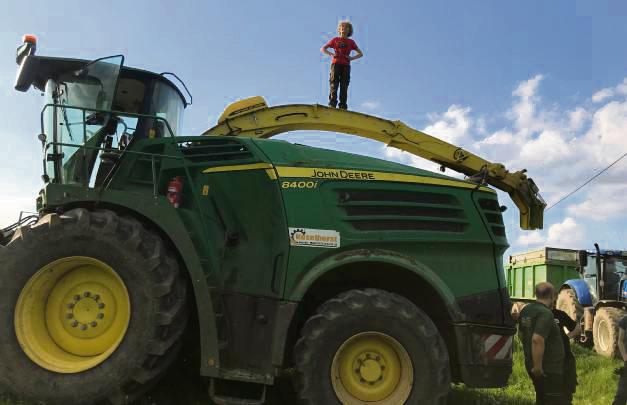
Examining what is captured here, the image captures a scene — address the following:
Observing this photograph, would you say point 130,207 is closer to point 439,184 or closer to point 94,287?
point 94,287

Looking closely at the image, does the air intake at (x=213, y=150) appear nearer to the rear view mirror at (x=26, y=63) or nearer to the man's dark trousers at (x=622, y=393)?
the rear view mirror at (x=26, y=63)

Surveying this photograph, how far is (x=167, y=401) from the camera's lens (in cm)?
463

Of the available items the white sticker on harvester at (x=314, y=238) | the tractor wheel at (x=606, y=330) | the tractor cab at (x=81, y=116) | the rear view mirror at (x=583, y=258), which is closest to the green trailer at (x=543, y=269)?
the rear view mirror at (x=583, y=258)

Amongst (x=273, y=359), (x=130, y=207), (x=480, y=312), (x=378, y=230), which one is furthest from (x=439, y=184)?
(x=130, y=207)

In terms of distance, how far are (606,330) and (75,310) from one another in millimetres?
11234

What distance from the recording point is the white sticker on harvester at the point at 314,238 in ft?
13.9

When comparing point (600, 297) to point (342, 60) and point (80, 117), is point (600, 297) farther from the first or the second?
point (80, 117)

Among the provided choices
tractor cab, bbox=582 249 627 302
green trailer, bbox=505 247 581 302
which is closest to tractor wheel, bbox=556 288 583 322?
tractor cab, bbox=582 249 627 302

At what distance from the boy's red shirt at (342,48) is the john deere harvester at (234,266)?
2568 mm

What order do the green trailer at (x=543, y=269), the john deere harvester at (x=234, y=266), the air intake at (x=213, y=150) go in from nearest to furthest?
the john deere harvester at (x=234, y=266), the air intake at (x=213, y=150), the green trailer at (x=543, y=269)

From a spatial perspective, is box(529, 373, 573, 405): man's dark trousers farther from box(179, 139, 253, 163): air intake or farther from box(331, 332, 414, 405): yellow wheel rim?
box(179, 139, 253, 163): air intake

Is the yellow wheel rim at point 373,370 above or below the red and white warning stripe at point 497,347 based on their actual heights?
below

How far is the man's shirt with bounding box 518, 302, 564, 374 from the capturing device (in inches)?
198

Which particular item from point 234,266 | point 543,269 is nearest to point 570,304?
point 543,269
